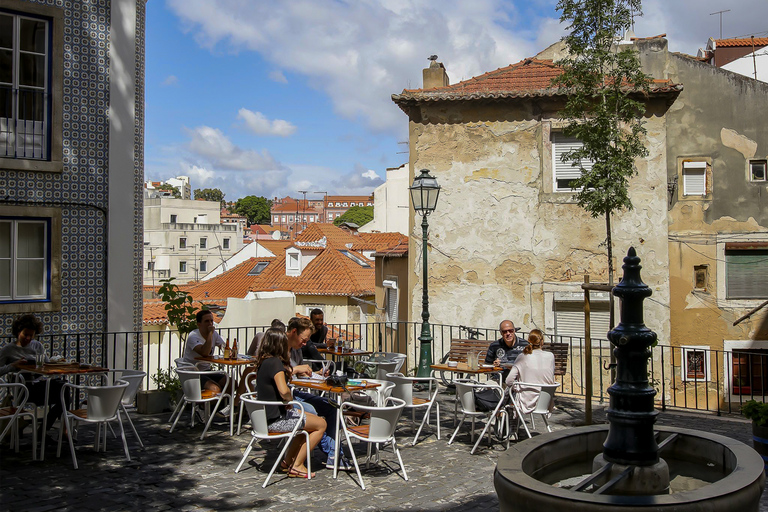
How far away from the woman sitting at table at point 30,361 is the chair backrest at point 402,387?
370 centimetres

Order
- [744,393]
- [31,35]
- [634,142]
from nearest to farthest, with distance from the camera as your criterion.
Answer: [634,142] → [31,35] → [744,393]

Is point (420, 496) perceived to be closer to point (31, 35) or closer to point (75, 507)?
point (75, 507)

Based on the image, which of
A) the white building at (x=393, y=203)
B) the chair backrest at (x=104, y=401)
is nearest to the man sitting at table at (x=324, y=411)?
the chair backrest at (x=104, y=401)

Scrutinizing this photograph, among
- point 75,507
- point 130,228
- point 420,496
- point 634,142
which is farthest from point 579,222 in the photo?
point 75,507

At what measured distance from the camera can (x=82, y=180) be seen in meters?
11.7

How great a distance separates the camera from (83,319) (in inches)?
460

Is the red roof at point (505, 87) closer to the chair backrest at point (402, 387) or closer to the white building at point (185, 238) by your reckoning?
the chair backrest at point (402, 387)

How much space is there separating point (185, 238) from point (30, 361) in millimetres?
63097

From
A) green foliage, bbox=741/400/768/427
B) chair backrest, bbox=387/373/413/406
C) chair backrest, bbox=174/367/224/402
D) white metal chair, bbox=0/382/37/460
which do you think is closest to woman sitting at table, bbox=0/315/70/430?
white metal chair, bbox=0/382/37/460

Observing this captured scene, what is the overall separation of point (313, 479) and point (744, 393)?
1390 cm

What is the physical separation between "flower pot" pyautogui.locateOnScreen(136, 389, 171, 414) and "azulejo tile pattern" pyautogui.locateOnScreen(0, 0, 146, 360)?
203 centimetres

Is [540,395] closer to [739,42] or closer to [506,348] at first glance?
[506,348]

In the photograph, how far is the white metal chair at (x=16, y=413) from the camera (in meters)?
7.17

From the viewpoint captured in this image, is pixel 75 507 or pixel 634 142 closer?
pixel 75 507
